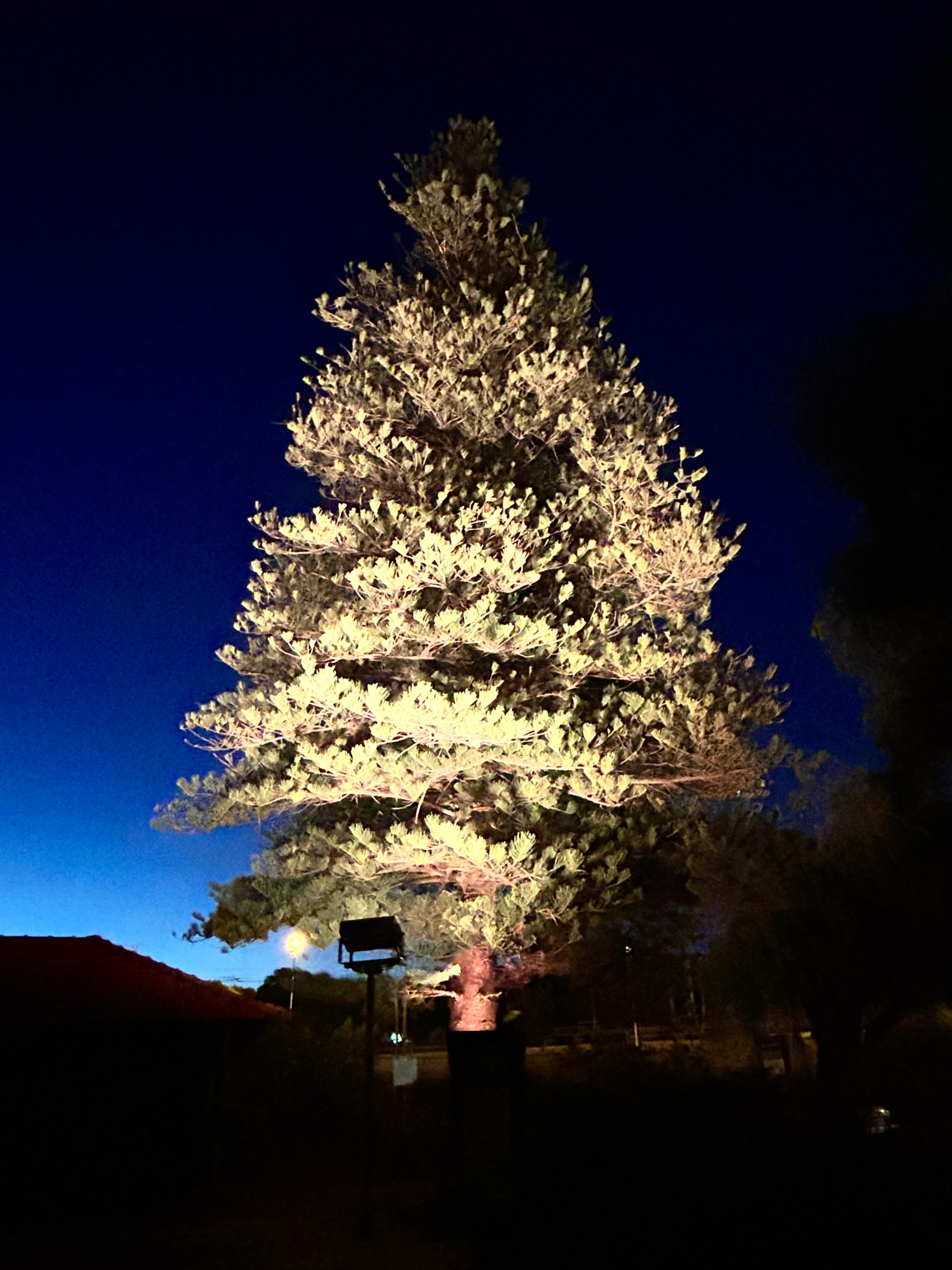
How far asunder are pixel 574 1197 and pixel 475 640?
19.7 ft

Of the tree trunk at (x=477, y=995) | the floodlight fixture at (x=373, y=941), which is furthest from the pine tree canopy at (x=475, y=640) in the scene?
the floodlight fixture at (x=373, y=941)

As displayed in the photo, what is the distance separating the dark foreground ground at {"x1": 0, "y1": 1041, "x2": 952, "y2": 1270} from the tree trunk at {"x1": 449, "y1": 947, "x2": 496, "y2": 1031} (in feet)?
7.41

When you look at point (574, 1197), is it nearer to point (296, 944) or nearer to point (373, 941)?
point (373, 941)

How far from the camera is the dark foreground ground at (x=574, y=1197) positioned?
4254mm

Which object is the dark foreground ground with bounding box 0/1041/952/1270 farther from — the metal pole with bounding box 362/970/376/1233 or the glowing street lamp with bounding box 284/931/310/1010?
the glowing street lamp with bounding box 284/931/310/1010

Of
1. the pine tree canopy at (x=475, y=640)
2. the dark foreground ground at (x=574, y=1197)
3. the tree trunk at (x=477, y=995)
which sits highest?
the pine tree canopy at (x=475, y=640)

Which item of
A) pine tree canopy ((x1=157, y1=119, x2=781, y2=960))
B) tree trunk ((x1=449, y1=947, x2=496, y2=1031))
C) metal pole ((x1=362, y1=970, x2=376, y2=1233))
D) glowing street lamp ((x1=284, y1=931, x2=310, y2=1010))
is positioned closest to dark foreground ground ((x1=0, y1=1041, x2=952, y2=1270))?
metal pole ((x1=362, y1=970, x2=376, y2=1233))

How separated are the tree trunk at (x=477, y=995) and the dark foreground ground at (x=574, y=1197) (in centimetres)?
226

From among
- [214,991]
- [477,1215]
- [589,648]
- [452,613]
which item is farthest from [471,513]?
[477,1215]

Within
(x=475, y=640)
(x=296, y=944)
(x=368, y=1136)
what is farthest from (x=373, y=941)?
(x=296, y=944)

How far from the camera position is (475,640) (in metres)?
10.1

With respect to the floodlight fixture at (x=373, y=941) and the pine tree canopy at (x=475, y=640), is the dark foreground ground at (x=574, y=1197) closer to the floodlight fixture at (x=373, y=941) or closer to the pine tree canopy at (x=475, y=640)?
the floodlight fixture at (x=373, y=941)

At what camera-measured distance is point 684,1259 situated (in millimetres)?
4336

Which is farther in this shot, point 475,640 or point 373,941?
point 475,640
